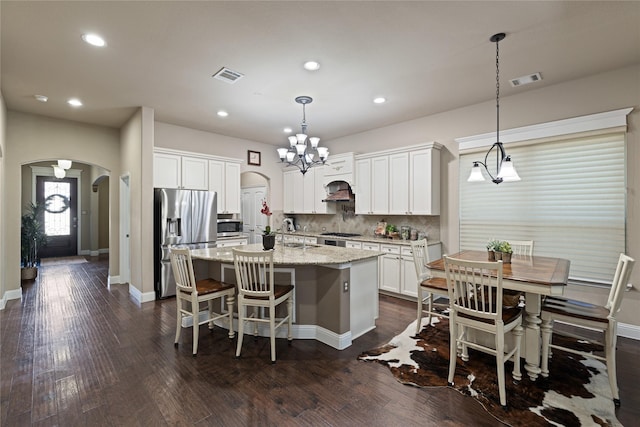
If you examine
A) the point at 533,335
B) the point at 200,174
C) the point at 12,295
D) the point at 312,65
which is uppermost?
the point at 312,65

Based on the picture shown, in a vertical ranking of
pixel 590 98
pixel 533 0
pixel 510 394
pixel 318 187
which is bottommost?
pixel 510 394

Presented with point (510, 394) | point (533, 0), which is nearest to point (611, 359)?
point (510, 394)

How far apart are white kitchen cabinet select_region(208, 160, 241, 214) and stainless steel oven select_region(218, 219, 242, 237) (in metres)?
0.19

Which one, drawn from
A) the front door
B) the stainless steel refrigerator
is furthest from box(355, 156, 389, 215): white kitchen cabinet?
the front door

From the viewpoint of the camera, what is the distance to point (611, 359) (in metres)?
2.28

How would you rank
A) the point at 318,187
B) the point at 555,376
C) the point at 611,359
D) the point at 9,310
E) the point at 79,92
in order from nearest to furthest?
the point at 611,359
the point at 555,376
the point at 79,92
the point at 9,310
the point at 318,187

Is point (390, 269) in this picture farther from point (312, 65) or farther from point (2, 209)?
point (2, 209)

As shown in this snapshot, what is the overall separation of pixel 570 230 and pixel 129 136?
269 inches

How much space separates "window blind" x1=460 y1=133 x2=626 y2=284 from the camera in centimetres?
350

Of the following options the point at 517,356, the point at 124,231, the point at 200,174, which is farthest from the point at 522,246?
the point at 124,231

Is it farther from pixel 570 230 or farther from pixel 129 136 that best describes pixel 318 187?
pixel 570 230

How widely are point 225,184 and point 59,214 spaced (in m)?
7.01

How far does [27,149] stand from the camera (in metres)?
4.91

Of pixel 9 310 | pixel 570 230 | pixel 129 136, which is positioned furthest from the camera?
pixel 129 136
